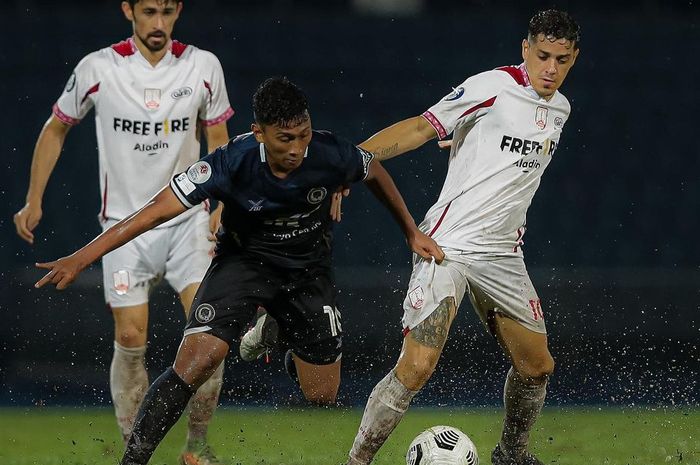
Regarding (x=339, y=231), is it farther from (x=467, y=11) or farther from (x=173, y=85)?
(x=173, y=85)

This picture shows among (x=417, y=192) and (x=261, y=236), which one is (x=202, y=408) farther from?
(x=417, y=192)

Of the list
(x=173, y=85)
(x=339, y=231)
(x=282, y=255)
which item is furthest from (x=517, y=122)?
(x=339, y=231)

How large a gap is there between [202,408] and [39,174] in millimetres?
1623

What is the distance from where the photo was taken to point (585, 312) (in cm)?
1097

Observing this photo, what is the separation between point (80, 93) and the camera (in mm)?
6844

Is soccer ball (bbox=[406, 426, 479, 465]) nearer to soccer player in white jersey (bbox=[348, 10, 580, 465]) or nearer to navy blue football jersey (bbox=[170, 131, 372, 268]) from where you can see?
soccer player in white jersey (bbox=[348, 10, 580, 465])

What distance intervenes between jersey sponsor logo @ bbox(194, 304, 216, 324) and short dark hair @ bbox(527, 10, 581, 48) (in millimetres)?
1989

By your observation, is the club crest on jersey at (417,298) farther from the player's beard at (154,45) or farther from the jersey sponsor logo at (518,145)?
the player's beard at (154,45)

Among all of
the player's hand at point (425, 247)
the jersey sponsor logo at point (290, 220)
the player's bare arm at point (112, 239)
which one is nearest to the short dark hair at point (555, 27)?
the player's hand at point (425, 247)

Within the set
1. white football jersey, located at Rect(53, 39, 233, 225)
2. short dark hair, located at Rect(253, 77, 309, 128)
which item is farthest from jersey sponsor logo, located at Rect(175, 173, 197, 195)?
white football jersey, located at Rect(53, 39, 233, 225)

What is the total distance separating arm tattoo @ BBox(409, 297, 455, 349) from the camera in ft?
18.0

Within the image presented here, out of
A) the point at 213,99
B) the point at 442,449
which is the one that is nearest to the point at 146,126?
the point at 213,99

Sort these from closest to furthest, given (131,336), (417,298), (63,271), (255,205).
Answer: (63,271) < (255,205) < (417,298) < (131,336)

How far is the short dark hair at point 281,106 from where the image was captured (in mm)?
5238
